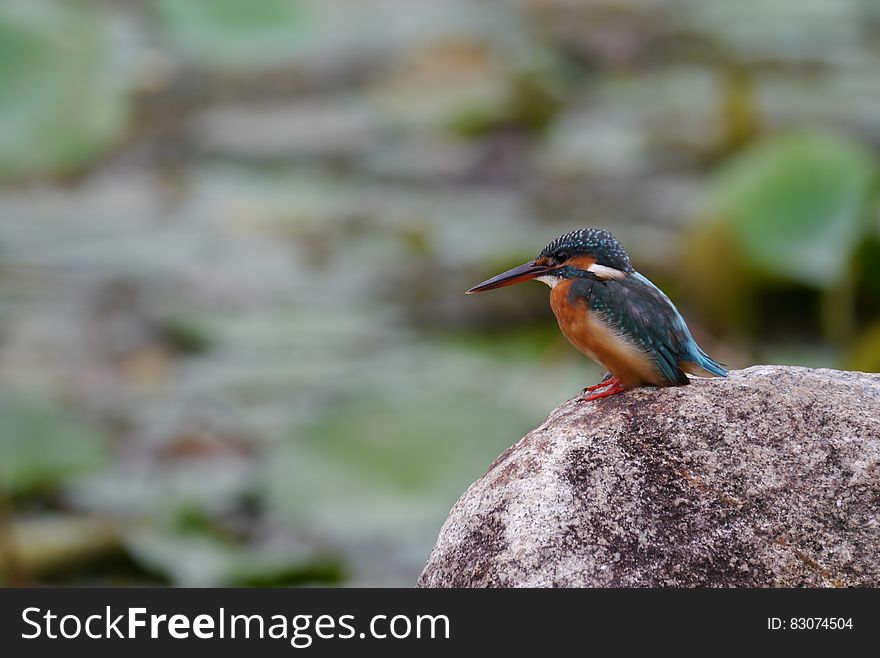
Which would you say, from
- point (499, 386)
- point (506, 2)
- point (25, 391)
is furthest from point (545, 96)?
point (25, 391)

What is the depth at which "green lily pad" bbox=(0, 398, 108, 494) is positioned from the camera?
5.52 metres

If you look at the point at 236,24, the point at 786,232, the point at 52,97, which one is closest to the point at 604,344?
the point at 786,232

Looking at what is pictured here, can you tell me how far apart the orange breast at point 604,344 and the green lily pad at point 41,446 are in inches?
129

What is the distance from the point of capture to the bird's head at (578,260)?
278cm

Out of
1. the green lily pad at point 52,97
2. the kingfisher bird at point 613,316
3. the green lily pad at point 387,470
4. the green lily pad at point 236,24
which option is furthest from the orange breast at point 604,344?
the green lily pad at point 236,24

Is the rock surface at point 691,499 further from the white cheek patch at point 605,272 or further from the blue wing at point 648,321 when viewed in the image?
the white cheek patch at point 605,272

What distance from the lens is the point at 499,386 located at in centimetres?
643

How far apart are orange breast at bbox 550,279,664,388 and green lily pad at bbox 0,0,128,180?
465 cm

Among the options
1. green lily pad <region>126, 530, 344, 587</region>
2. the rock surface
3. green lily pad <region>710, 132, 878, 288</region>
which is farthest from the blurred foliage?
the rock surface

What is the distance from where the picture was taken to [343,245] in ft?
27.4

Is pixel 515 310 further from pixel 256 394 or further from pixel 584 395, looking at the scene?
pixel 584 395

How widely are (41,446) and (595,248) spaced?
3555 mm

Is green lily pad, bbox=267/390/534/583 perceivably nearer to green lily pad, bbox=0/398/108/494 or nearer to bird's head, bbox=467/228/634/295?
green lily pad, bbox=0/398/108/494
